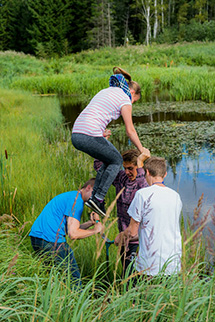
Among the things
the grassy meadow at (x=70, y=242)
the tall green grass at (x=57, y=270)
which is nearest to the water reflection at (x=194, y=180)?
the grassy meadow at (x=70, y=242)

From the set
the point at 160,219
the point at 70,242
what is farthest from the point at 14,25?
the point at 160,219

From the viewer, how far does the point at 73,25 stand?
3650cm

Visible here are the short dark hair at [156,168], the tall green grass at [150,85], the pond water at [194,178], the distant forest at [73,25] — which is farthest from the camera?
the distant forest at [73,25]

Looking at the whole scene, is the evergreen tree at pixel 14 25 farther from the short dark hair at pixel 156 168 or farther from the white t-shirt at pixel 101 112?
the short dark hair at pixel 156 168

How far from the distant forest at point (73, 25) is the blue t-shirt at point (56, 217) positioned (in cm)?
3108

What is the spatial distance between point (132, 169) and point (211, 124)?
6460mm

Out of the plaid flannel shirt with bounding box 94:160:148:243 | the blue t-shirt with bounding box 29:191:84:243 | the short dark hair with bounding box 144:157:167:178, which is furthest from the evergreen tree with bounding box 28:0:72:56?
the short dark hair with bounding box 144:157:167:178

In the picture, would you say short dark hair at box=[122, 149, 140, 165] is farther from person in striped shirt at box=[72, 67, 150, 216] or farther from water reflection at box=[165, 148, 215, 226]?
water reflection at box=[165, 148, 215, 226]

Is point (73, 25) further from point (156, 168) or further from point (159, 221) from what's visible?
point (159, 221)

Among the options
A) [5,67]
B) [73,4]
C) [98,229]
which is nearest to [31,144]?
[98,229]

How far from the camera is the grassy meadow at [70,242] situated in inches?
58.3

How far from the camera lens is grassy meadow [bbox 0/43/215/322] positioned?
1480 mm

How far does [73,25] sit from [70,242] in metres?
36.7

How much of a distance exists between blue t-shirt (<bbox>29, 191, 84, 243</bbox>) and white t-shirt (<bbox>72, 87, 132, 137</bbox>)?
882 mm
